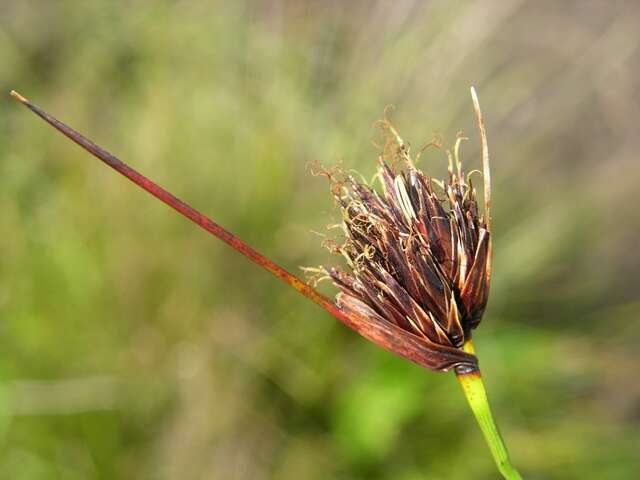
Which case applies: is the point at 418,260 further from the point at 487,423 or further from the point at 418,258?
the point at 487,423

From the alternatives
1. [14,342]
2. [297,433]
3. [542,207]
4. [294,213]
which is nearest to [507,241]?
[542,207]

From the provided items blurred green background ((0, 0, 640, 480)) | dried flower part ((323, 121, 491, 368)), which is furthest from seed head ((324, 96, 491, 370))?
blurred green background ((0, 0, 640, 480))

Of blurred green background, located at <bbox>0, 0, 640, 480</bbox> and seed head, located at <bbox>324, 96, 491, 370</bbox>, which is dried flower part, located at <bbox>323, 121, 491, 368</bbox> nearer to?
seed head, located at <bbox>324, 96, 491, 370</bbox>

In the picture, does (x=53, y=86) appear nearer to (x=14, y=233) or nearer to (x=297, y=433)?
(x=14, y=233)

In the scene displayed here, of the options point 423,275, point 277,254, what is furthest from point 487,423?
point 277,254

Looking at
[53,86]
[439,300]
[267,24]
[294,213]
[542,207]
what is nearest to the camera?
[439,300]

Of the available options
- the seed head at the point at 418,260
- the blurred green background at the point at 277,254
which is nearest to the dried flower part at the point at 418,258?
the seed head at the point at 418,260

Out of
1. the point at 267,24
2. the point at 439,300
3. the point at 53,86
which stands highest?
the point at 267,24

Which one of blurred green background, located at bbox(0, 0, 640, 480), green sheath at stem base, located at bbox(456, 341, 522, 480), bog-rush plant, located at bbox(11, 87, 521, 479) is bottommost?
green sheath at stem base, located at bbox(456, 341, 522, 480)
